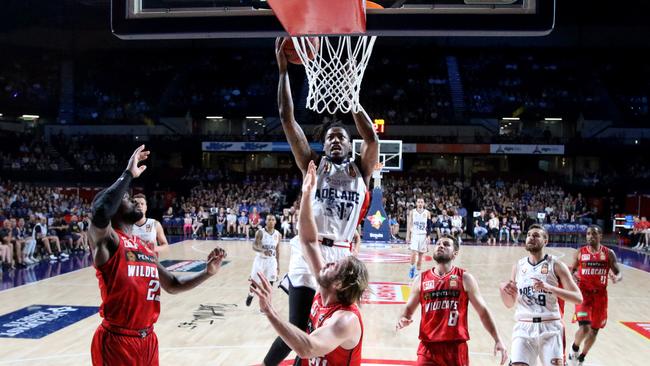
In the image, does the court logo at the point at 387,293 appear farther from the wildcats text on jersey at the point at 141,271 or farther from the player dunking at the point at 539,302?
the wildcats text on jersey at the point at 141,271

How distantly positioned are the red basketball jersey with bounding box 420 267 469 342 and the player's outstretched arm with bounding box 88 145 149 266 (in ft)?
7.50

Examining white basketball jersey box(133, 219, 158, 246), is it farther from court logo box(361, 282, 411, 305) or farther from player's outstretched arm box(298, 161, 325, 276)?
player's outstretched arm box(298, 161, 325, 276)

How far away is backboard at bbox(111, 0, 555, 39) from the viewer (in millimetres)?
3803

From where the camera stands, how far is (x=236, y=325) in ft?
27.2

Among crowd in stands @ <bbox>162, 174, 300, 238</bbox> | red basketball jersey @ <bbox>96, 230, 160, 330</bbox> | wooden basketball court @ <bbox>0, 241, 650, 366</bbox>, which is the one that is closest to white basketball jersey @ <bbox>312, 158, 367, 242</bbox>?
red basketball jersey @ <bbox>96, 230, 160, 330</bbox>

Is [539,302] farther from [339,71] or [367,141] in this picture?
[339,71]

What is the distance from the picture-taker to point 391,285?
1186 cm

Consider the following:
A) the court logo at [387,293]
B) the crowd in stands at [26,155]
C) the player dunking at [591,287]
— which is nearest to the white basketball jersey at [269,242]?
the court logo at [387,293]

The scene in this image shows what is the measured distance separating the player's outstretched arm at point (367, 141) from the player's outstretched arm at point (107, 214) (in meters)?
1.39

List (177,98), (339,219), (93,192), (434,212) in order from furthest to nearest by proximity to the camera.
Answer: (177,98)
(93,192)
(434,212)
(339,219)

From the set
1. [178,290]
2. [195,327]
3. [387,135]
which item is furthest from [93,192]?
[178,290]

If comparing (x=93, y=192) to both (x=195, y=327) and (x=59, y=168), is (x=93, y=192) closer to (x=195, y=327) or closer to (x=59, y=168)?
(x=59, y=168)

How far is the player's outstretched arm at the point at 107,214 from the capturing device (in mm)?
3234

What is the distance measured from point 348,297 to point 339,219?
113 centimetres
